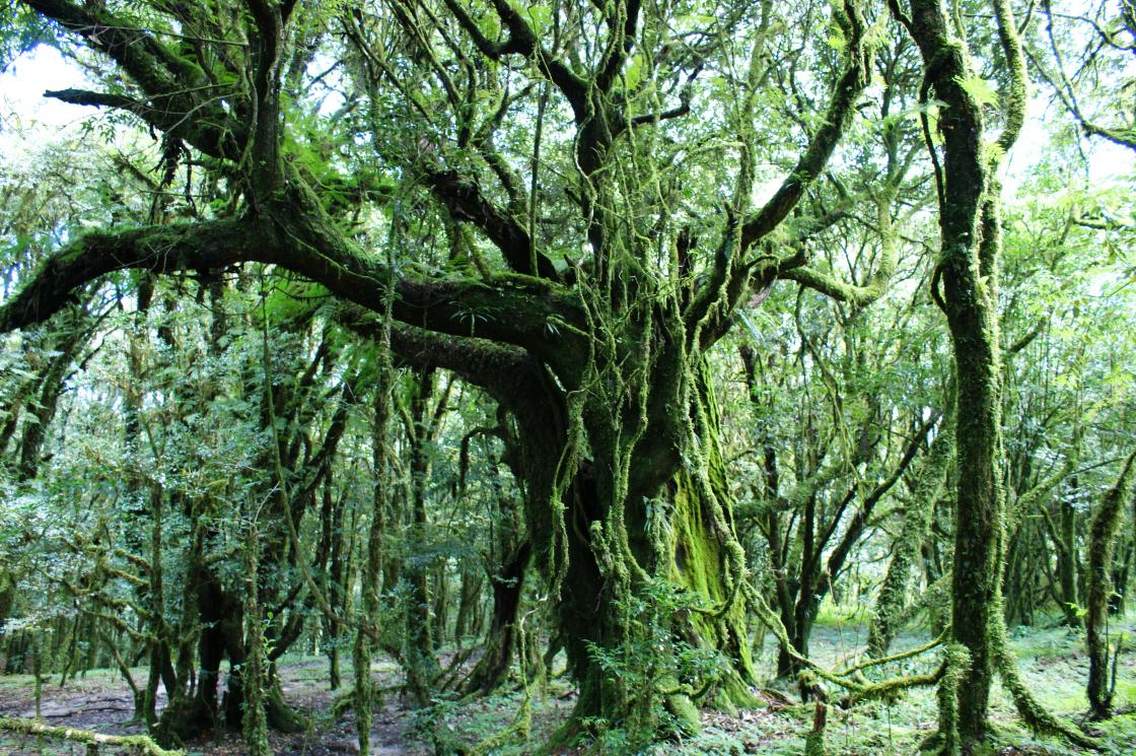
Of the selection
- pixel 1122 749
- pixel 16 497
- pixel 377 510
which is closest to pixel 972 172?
pixel 1122 749

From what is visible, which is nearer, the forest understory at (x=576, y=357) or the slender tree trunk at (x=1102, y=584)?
the slender tree trunk at (x=1102, y=584)

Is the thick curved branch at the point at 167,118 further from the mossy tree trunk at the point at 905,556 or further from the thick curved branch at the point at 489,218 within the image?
the mossy tree trunk at the point at 905,556

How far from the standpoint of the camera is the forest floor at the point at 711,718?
483cm

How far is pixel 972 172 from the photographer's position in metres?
3.88

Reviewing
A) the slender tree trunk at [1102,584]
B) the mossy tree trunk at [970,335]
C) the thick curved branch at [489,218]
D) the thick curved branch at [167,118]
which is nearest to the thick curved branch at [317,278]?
the thick curved branch at [489,218]

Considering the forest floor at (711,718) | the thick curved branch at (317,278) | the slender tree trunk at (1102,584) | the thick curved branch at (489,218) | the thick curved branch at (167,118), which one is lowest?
the forest floor at (711,718)

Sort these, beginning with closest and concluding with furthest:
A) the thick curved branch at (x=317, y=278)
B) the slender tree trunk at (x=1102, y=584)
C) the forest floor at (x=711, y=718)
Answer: the slender tree trunk at (x=1102, y=584) → the forest floor at (x=711, y=718) → the thick curved branch at (x=317, y=278)

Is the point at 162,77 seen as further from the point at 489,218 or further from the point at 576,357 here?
the point at 576,357

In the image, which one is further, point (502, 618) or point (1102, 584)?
point (502, 618)

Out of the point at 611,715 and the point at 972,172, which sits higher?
the point at 972,172

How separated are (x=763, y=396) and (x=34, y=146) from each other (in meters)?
12.8

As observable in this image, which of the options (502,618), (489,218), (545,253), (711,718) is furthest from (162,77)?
(711,718)

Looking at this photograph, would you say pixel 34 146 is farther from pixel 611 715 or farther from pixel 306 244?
pixel 611 715

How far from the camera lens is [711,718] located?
5996mm
